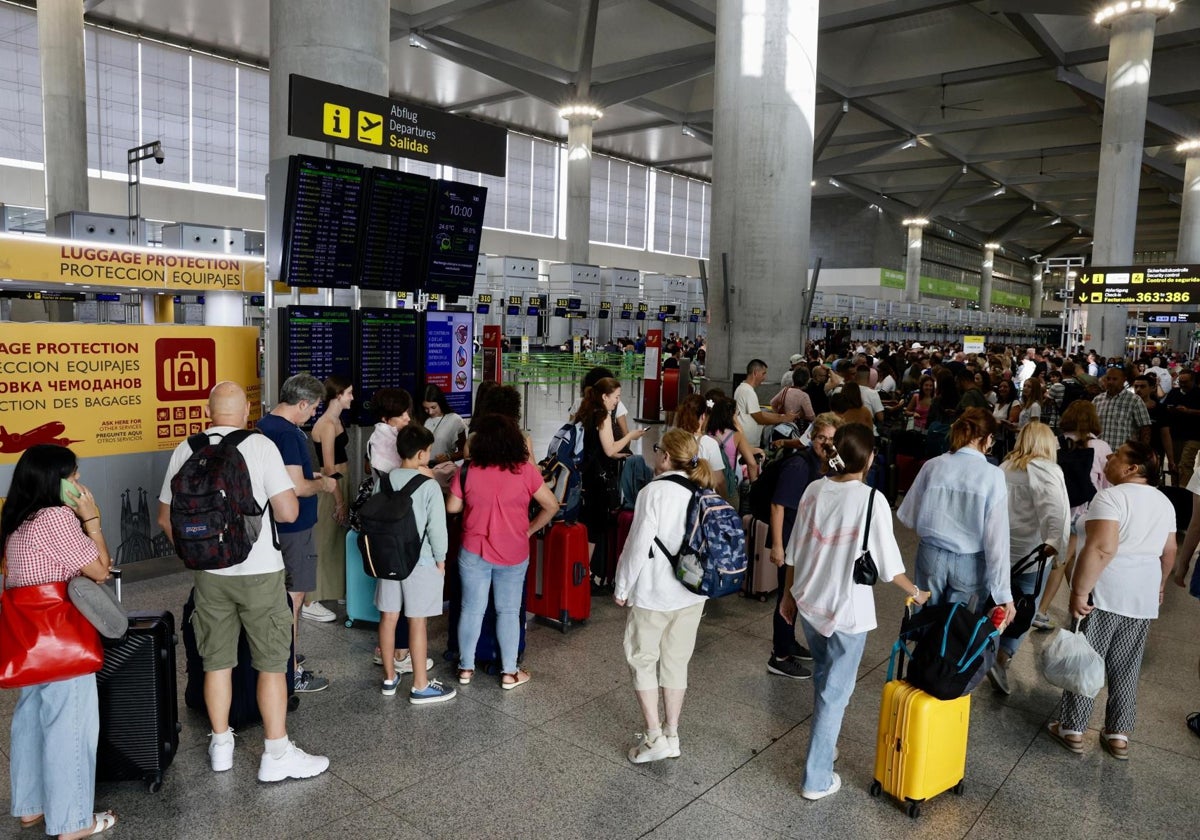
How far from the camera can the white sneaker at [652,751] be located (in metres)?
3.76

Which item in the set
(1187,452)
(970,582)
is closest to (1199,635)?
(970,582)

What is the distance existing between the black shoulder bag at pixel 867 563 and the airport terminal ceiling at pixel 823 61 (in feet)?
76.1

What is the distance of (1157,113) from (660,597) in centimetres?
3375

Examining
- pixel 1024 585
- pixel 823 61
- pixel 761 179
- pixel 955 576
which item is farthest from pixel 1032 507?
pixel 823 61

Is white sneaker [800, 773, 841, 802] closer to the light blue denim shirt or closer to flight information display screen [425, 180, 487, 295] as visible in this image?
the light blue denim shirt

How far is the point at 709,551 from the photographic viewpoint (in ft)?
11.5

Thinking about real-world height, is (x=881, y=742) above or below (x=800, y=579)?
below

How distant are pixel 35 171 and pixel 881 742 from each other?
28271mm

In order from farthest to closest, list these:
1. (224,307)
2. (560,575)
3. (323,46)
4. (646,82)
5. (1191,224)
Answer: (646,82) < (1191,224) < (224,307) < (323,46) < (560,575)

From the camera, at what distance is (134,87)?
2634cm

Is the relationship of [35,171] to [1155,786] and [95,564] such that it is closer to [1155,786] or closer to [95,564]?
[95,564]

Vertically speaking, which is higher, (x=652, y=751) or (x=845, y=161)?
(x=845, y=161)

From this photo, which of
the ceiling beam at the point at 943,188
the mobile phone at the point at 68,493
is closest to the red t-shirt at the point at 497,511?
the mobile phone at the point at 68,493

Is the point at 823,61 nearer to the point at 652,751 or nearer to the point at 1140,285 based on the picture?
the point at 1140,285
